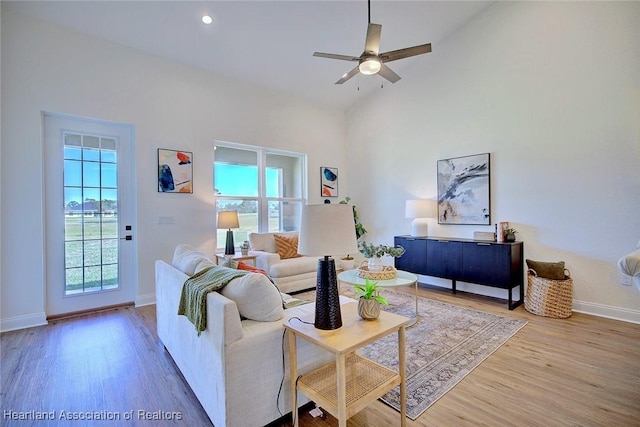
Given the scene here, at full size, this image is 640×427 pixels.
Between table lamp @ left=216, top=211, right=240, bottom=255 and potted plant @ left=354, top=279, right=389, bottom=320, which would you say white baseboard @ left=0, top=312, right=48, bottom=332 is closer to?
table lamp @ left=216, top=211, right=240, bottom=255

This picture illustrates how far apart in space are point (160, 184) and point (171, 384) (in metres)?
2.70

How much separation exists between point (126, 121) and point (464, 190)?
467 centimetres

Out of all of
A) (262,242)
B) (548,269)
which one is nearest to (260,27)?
(262,242)

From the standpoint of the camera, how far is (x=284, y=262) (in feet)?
13.9

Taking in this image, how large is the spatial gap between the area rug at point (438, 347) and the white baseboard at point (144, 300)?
292 cm

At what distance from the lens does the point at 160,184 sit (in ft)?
13.0

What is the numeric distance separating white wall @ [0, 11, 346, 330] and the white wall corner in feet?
14.9

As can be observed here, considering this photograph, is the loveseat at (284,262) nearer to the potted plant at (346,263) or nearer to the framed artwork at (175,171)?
the potted plant at (346,263)

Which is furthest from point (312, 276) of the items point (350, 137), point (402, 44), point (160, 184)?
point (402, 44)

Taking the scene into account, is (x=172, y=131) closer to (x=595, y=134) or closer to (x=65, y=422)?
(x=65, y=422)

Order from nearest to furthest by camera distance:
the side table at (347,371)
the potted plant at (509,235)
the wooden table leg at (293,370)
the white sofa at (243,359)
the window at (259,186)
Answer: the side table at (347,371), the white sofa at (243,359), the wooden table leg at (293,370), the potted plant at (509,235), the window at (259,186)

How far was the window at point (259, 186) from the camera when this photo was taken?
4.71m

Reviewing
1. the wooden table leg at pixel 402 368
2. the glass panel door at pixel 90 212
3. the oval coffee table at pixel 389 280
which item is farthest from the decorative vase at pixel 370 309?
the glass panel door at pixel 90 212

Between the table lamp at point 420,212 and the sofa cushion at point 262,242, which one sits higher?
the table lamp at point 420,212
